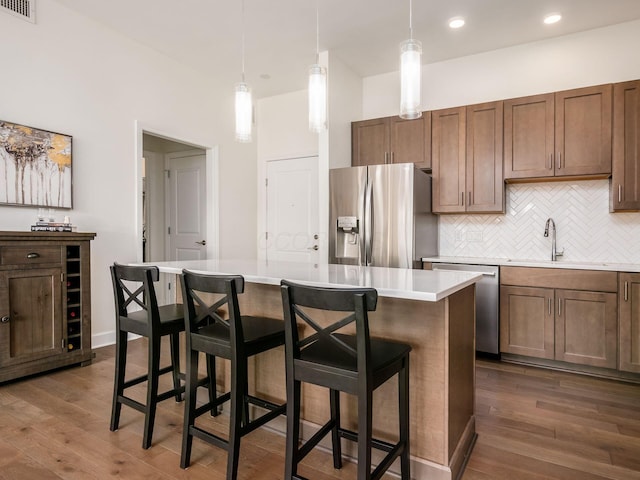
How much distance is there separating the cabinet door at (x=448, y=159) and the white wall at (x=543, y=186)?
1.14 feet

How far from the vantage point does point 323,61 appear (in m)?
3.99

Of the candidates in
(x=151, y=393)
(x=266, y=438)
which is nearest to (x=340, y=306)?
(x=266, y=438)

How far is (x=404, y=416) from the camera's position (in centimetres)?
162

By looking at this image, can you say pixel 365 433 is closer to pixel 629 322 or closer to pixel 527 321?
pixel 527 321

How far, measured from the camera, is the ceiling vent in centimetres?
292

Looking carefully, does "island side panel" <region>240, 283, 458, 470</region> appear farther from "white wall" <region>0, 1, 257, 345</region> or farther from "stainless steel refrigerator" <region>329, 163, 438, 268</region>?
"white wall" <region>0, 1, 257, 345</region>

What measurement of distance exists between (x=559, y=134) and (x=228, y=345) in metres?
3.33

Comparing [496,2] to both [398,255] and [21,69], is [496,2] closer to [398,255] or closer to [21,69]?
[398,255]

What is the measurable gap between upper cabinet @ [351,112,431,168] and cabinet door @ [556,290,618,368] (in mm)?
1801

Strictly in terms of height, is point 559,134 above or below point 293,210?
above

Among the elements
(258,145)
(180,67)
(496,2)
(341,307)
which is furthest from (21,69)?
(496,2)

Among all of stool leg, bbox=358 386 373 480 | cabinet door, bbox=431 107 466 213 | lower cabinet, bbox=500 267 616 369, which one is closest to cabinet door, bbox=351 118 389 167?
cabinet door, bbox=431 107 466 213

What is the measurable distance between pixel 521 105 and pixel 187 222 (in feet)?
13.4

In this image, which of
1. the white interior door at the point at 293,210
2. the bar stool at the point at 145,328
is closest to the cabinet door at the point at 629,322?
the white interior door at the point at 293,210
